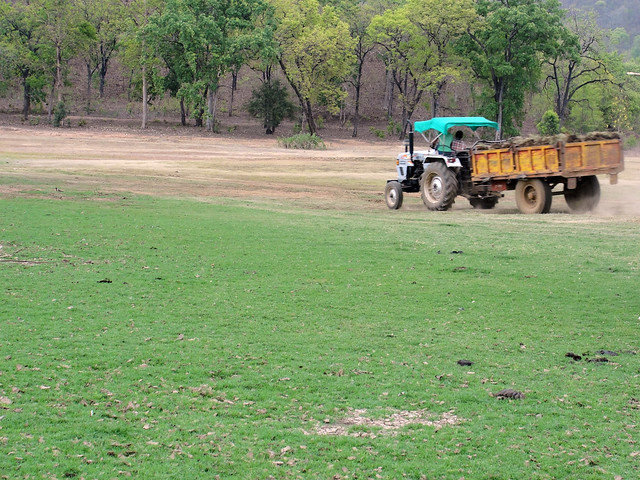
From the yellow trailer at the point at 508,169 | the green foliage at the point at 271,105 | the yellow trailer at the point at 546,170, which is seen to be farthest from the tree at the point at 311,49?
the yellow trailer at the point at 546,170

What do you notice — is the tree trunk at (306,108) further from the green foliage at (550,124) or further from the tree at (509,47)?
the green foliage at (550,124)

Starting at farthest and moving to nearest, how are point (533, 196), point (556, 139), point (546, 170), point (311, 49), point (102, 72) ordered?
point (102, 72), point (311, 49), point (533, 196), point (546, 170), point (556, 139)

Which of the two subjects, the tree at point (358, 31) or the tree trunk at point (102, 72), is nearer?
the tree at point (358, 31)

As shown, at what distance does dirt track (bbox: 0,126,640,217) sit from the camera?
24.9 m

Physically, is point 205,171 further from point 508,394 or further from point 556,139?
point 508,394

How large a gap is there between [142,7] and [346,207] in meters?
54.6

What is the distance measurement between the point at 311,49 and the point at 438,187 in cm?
4613

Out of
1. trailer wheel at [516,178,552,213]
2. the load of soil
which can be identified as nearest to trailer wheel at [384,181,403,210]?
the load of soil

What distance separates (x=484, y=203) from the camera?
23125 millimetres

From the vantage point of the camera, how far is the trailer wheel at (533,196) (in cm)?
2048

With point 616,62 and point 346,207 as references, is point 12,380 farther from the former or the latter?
point 616,62

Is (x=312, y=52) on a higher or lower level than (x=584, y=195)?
higher

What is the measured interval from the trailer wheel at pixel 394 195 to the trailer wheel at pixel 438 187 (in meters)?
0.68

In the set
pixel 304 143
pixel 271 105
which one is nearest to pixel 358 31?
pixel 271 105
